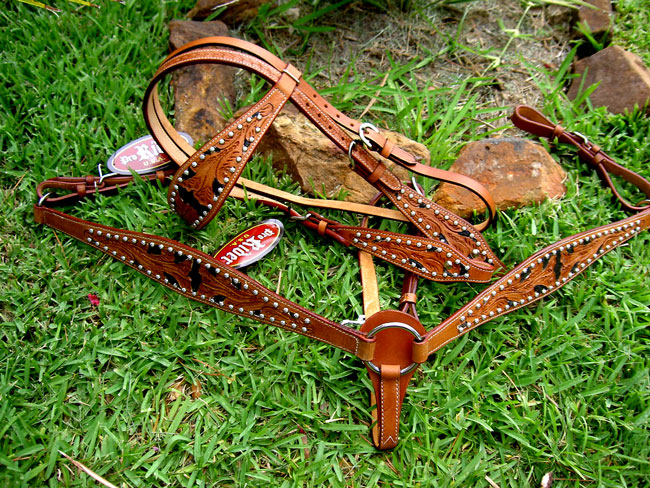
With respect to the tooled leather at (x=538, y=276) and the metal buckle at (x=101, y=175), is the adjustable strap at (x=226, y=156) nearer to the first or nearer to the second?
the metal buckle at (x=101, y=175)

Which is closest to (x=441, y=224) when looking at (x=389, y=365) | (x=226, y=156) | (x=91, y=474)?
(x=389, y=365)

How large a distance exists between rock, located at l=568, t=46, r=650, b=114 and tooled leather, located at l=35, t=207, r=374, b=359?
2330mm

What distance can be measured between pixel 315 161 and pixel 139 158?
0.92m

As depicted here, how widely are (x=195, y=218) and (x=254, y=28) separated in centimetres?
154

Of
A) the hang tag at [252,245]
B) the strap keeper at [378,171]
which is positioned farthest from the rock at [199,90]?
the strap keeper at [378,171]

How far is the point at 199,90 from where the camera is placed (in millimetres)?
2951

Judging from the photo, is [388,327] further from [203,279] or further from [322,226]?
[203,279]

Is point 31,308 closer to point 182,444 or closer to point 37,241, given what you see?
point 37,241

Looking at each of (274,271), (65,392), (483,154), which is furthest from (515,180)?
(65,392)

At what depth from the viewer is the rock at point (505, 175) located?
270 centimetres

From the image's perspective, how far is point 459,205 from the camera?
8.75 ft

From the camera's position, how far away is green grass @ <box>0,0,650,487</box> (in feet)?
6.64

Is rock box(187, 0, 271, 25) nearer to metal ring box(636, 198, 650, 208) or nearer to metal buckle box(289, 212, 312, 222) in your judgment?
metal buckle box(289, 212, 312, 222)

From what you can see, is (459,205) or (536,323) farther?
(459,205)
